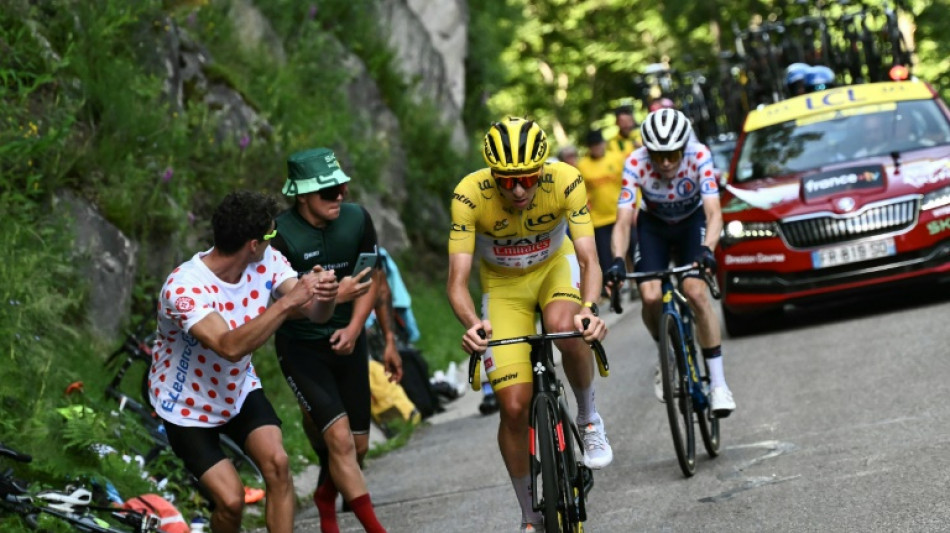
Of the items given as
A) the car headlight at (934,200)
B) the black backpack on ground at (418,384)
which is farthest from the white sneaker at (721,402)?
the car headlight at (934,200)

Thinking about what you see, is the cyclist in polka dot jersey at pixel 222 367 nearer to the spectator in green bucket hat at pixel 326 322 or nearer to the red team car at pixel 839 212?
the spectator in green bucket hat at pixel 326 322

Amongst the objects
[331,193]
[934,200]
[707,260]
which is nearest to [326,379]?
[331,193]

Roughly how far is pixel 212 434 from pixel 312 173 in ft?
6.12

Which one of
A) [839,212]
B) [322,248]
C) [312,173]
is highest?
[312,173]

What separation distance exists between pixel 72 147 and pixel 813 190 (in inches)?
245

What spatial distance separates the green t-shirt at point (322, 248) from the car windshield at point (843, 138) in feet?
24.1

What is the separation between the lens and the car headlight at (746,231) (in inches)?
595

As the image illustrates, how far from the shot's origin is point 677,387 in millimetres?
10078

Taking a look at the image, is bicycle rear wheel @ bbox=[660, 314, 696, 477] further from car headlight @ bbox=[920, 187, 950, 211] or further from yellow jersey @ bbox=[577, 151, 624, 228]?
yellow jersey @ bbox=[577, 151, 624, 228]

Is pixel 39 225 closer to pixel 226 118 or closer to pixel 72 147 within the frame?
pixel 72 147

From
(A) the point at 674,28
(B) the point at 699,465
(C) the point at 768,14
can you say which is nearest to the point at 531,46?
(A) the point at 674,28

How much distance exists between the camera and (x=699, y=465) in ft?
33.1

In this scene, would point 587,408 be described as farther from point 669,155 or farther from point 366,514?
point 669,155

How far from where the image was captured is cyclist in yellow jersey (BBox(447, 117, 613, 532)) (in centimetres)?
779
